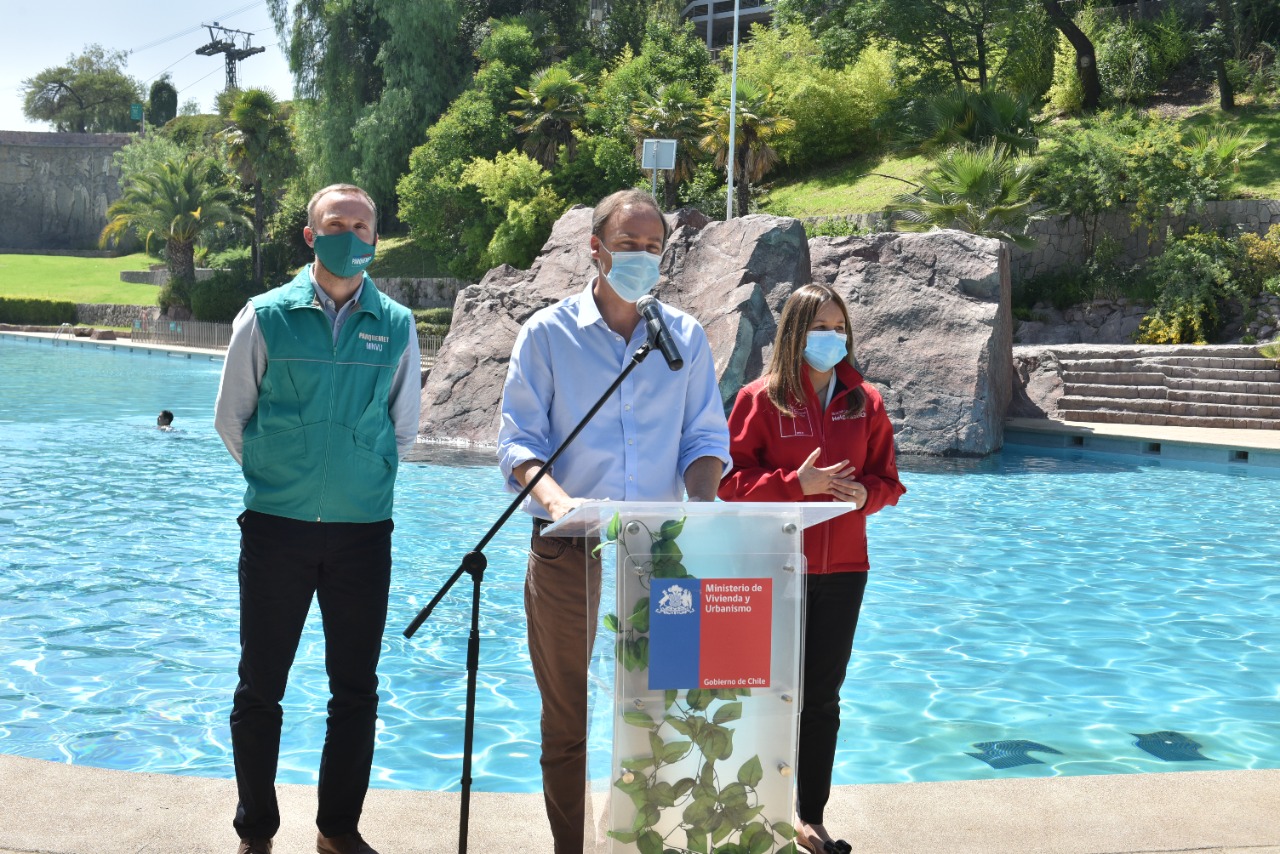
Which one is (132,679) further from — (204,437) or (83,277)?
(83,277)

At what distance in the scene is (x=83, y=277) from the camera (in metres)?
58.1

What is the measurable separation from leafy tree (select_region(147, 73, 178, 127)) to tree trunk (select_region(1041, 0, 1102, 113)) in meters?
62.3

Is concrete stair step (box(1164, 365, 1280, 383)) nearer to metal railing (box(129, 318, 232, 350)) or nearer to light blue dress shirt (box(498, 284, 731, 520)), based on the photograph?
light blue dress shirt (box(498, 284, 731, 520))

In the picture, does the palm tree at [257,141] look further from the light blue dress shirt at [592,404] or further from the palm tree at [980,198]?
the light blue dress shirt at [592,404]

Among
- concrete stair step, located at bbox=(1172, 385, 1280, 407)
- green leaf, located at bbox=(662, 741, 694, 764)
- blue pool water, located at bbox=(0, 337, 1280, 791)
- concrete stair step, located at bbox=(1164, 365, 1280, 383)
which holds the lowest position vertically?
blue pool water, located at bbox=(0, 337, 1280, 791)

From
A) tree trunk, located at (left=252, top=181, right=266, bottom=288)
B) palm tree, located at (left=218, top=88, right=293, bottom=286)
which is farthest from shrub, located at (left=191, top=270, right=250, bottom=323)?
palm tree, located at (left=218, top=88, right=293, bottom=286)

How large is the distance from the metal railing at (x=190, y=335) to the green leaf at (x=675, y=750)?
35717 millimetres

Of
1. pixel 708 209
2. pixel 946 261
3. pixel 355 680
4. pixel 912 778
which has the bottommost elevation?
pixel 912 778

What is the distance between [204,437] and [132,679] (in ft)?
36.1

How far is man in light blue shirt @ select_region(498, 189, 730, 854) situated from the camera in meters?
3.11

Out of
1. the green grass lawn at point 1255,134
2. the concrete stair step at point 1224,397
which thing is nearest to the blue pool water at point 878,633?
the concrete stair step at point 1224,397

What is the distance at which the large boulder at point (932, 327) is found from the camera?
1560 cm

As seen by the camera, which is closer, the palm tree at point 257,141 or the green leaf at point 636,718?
the green leaf at point 636,718

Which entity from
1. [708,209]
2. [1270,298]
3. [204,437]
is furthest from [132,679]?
[708,209]
